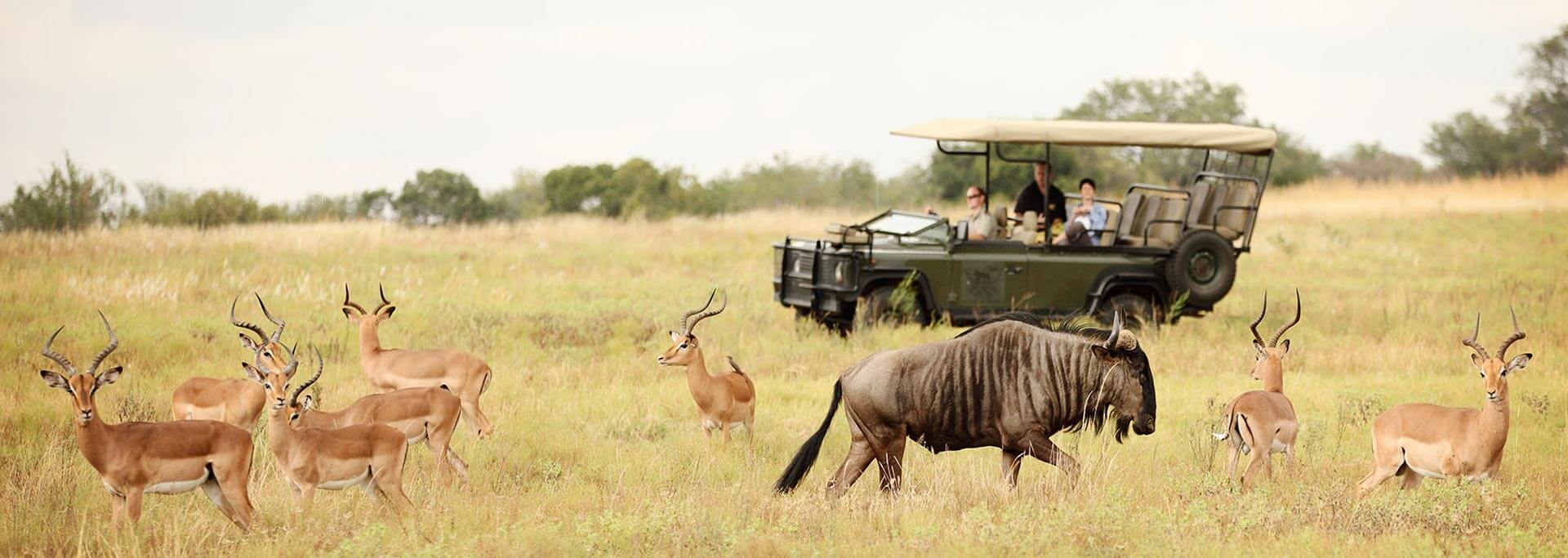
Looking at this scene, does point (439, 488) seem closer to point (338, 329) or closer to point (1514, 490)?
point (1514, 490)

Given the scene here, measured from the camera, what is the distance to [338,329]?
16.3 metres

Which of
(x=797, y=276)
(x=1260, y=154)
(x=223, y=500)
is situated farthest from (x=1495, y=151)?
(x=223, y=500)

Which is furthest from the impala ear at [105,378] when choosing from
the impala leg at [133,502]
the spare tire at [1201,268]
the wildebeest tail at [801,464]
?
the spare tire at [1201,268]

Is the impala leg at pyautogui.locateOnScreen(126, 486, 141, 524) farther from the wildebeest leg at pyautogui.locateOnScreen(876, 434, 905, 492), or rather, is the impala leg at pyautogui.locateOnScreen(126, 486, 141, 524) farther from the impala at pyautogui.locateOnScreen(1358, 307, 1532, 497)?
the impala at pyautogui.locateOnScreen(1358, 307, 1532, 497)

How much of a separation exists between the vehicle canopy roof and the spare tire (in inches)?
44.2

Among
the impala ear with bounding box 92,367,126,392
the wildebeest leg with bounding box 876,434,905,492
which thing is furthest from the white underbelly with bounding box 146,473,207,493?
the wildebeest leg with bounding box 876,434,905,492

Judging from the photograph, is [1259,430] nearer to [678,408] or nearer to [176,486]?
[678,408]

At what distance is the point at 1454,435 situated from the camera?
8.59m

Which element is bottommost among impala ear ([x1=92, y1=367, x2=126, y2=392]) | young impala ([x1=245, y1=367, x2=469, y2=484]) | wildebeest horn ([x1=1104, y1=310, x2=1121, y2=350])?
young impala ([x1=245, y1=367, x2=469, y2=484])

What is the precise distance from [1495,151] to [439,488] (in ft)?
199

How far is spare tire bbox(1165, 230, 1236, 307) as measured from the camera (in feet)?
56.5

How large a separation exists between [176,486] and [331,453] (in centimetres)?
79

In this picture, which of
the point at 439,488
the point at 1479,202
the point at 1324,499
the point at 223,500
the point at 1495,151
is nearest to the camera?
the point at 223,500

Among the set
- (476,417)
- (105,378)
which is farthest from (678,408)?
(105,378)
